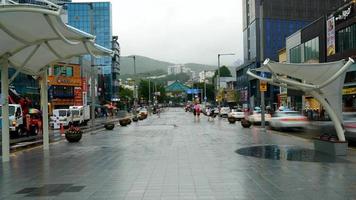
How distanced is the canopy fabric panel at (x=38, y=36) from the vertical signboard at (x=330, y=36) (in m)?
41.3

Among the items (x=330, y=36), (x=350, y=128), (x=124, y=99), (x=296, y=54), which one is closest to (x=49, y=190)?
(x=350, y=128)

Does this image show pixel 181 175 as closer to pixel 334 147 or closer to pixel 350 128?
pixel 334 147

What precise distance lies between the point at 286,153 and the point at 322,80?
283 cm

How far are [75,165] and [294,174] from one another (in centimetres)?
665

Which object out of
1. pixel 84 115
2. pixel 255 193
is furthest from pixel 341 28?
pixel 255 193

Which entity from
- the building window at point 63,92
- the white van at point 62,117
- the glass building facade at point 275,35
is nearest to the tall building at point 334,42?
the white van at point 62,117

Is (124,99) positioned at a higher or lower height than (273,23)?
lower

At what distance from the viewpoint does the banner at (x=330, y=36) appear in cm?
5613

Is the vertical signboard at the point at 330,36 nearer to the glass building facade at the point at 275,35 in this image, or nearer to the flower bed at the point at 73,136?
the flower bed at the point at 73,136

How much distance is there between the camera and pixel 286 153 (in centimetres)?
1791

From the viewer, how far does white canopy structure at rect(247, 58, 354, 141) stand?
17.3 m

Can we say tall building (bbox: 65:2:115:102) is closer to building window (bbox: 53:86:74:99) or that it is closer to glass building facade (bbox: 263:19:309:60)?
glass building facade (bbox: 263:19:309:60)

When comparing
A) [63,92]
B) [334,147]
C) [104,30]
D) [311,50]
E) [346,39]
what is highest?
[104,30]

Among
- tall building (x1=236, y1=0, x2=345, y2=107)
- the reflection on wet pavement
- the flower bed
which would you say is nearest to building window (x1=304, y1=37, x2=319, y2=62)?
tall building (x1=236, y1=0, x2=345, y2=107)
